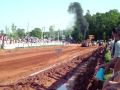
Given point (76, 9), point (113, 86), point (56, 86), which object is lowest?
point (56, 86)

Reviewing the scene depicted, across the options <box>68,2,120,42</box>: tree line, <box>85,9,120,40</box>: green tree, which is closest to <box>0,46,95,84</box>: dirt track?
<box>68,2,120,42</box>: tree line

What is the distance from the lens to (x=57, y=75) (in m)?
17.6

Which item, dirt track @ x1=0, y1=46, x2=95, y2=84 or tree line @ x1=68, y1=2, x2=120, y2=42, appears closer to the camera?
dirt track @ x1=0, y1=46, x2=95, y2=84

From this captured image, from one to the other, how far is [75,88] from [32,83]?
4.80 feet

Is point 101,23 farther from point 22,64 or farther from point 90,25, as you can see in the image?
point 22,64

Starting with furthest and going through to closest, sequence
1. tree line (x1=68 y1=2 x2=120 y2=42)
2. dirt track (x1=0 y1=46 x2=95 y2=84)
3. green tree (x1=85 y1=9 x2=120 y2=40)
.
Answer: green tree (x1=85 y1=9 x2=120 y2=40) → tree line (x1=68 y1=2 x2=120 y2=42) → dirt track (x1=0 y1=46 x2=95 y2=84)

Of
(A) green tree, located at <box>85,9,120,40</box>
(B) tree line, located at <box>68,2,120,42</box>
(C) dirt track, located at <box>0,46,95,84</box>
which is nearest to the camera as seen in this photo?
(C) dirt track, located at <box>0,46,95,84</box>

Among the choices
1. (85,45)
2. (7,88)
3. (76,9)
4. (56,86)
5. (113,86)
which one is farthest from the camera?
(76,9)

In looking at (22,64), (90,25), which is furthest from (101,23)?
(22,64)

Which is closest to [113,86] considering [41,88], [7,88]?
[7,88]

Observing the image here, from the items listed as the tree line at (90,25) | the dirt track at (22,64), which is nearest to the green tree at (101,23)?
the tree line at (90,25)

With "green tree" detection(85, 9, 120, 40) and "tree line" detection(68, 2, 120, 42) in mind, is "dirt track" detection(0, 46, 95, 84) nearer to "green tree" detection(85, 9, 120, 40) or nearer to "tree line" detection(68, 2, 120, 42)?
"tree line" detection(68, 2, 120, 42)

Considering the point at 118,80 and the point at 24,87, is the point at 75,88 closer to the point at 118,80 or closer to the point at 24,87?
the point at 24,87

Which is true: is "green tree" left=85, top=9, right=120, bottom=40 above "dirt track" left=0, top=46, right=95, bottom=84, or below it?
above
